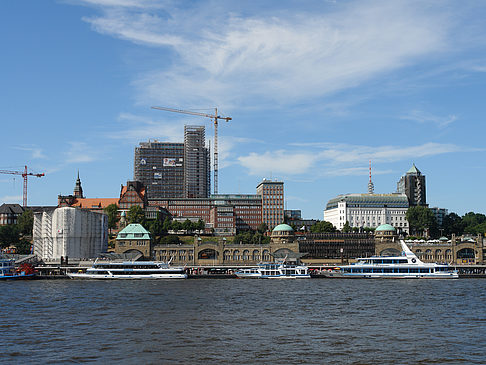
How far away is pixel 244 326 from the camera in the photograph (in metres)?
69.4

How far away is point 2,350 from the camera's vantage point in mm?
55875

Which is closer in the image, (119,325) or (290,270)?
(119,325)

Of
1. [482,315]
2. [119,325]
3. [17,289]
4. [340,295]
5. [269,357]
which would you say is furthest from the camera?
[17,289]

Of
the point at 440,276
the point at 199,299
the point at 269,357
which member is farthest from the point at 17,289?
the point at 440,276

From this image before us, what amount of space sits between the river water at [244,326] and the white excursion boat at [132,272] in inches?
1292

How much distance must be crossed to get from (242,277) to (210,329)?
293ft

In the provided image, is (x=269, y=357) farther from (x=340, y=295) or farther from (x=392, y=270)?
(x=392, y=270)

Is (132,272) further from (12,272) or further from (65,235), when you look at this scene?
(65,235)

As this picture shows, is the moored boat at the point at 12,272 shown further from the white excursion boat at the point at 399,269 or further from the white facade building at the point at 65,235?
the white excursion boat at the point at 399,269

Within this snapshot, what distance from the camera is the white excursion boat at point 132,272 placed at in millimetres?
149750

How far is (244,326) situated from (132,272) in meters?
86.4

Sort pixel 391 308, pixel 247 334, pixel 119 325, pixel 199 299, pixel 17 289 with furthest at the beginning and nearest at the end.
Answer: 1. pixel 17 289
2. pixel 199 299
3. pixel 391 308
4. pixel 119 325
5. pixel 247 334

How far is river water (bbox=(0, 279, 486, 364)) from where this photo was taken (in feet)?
176

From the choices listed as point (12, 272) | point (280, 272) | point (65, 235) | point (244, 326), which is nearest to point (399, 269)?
point (280, 272)
